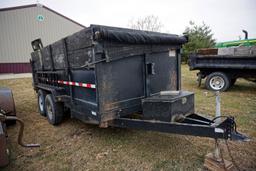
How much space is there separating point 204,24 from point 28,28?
21655 mm

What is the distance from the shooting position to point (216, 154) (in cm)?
215

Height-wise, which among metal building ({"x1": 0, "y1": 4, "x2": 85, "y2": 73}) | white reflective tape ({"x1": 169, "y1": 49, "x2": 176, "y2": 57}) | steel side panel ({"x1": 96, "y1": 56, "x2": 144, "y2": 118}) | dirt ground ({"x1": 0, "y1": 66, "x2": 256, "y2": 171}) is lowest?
dirt ground ({"x1": 0, "y1": 66, "x2": 256, "y2": 171})

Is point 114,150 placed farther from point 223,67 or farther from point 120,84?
point 223,67

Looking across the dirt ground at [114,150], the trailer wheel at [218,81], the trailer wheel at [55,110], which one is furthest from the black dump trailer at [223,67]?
the trailer wheel at [55,110]

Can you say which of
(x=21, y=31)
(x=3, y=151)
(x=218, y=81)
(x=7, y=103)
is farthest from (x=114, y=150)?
(x=21, y=31)

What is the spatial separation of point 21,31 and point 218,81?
62.7 ft

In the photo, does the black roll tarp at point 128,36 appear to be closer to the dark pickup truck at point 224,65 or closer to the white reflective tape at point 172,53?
the white reflective tape at point 172,53

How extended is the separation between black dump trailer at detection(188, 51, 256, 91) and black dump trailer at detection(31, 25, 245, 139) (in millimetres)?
3752

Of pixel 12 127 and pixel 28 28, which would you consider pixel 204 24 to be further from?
pixel 12 127

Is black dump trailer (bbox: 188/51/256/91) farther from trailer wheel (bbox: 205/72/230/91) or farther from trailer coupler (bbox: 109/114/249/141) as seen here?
trailer coupler (bbox: 109/114/249/141)

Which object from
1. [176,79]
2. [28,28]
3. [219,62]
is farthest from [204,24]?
[176,79]

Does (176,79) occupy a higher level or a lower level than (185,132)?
higher

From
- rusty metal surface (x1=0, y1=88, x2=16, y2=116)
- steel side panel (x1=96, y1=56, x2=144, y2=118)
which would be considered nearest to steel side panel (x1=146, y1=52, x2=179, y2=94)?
steel side panel (x1=96, y1=56, x2=144, y2=118)

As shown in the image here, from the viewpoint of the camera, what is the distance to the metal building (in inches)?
680
